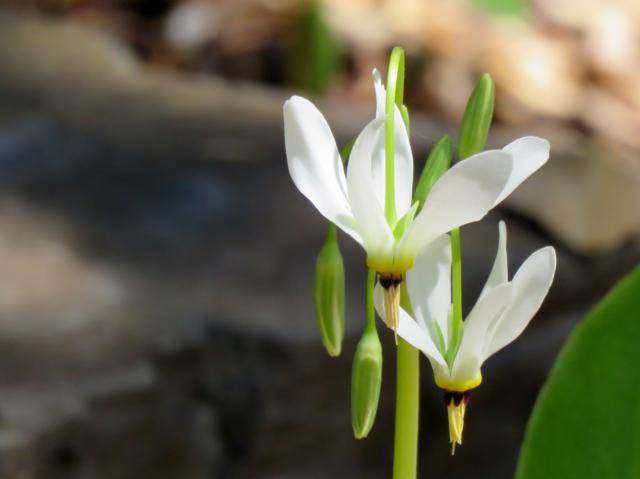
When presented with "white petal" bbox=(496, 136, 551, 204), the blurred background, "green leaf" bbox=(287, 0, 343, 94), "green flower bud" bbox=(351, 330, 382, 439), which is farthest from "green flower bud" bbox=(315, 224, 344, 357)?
"green leaf" bbox=(287, 0, 343, 94)

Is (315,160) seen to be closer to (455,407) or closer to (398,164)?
(398,164)

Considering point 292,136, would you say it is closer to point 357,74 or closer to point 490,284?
point 490,284

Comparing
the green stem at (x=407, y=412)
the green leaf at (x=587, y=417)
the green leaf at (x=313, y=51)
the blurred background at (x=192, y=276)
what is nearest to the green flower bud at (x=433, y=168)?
the green stem at (x=407, y=412)

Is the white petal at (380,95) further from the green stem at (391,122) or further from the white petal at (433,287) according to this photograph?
the white petal at (433,287)

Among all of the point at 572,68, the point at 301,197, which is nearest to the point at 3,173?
the point at 301,197

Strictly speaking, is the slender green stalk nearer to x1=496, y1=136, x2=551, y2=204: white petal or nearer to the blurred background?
x1=496, y1=136, x2=551, y2=204: white petal

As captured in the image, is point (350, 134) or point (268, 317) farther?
point (350, 134)
